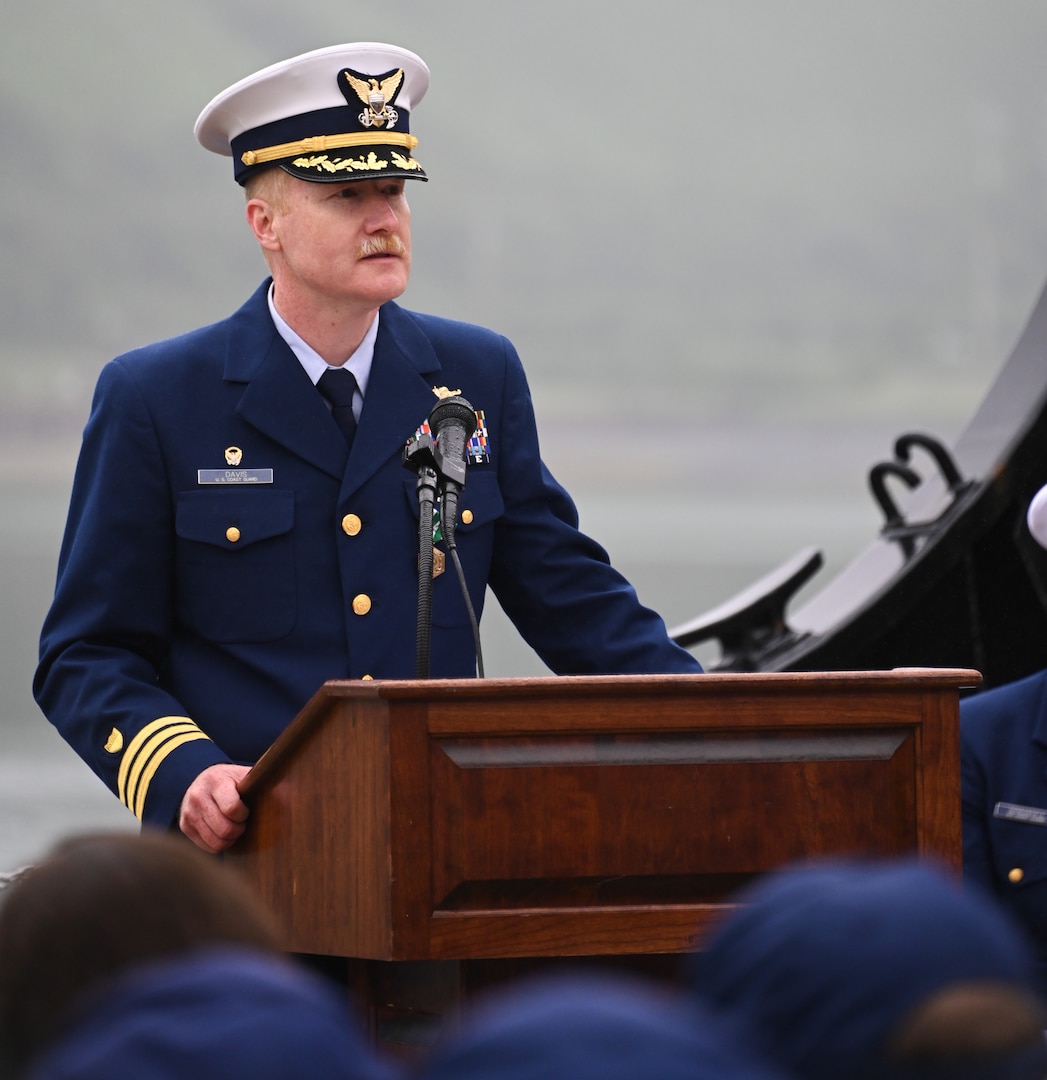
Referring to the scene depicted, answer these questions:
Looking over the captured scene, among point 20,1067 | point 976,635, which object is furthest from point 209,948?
point 976,635

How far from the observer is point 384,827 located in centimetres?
127

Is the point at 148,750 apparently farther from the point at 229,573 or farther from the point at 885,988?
the point at 885,988

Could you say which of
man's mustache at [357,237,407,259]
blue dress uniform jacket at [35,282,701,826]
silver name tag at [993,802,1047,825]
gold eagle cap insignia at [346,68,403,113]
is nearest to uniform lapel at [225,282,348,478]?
blue dress uniform jacket at [35,282,701,826]

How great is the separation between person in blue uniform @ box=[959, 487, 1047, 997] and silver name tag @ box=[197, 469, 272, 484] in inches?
32.5

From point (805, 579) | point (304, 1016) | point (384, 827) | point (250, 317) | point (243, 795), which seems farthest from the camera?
point (805, 579)

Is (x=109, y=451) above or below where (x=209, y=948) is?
above

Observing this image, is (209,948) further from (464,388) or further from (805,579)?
(805,579)

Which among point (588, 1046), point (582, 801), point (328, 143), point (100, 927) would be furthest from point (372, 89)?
point (588, 1046)

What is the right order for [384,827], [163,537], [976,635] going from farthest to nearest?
[976,635] < [163,537] < [384,827]

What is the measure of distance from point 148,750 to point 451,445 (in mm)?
356

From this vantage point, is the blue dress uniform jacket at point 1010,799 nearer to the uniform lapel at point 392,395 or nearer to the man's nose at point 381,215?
the uniform lapel at point 392,395

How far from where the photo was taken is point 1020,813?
2.14 meters

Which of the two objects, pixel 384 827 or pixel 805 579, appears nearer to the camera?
pixel 384 827

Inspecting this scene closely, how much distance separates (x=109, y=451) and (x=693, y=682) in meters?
0.65
